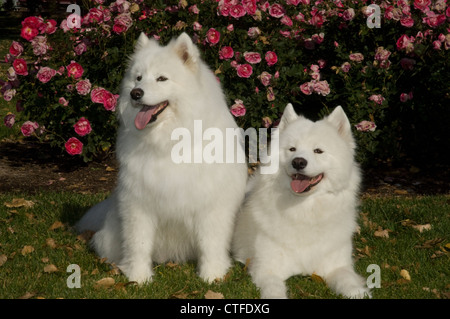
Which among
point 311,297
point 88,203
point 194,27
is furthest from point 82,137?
point 311,297

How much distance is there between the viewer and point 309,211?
159 inches

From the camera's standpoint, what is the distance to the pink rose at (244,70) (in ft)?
21.6

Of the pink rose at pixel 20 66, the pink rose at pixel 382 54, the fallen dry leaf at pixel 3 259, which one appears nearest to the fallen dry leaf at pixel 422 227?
the pink rose at pixel 382 54

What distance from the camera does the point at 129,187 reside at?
13.5 feet

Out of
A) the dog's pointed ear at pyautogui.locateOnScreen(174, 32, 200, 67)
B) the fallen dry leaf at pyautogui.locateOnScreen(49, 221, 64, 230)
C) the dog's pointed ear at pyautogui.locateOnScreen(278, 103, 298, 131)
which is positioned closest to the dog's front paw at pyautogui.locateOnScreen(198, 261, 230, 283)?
the dog's pointed ear at pyautogui.locateOnScreen(278, 103, 298, 131)

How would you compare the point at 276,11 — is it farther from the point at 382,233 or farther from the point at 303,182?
the point at 303,182

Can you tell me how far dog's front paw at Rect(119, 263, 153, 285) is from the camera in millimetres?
4195

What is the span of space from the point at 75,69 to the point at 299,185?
381 cm

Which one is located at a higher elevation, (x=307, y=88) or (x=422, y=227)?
(x=307, y=88)

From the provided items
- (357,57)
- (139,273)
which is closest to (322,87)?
(357,57)

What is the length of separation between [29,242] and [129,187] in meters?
1.56

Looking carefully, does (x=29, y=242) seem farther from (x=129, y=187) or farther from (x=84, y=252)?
(x=129, y=187)

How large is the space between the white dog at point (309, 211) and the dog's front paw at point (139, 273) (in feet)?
2.61

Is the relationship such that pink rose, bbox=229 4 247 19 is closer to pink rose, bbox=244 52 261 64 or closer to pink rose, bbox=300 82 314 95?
pink rose, bbox=244 52 261 64
